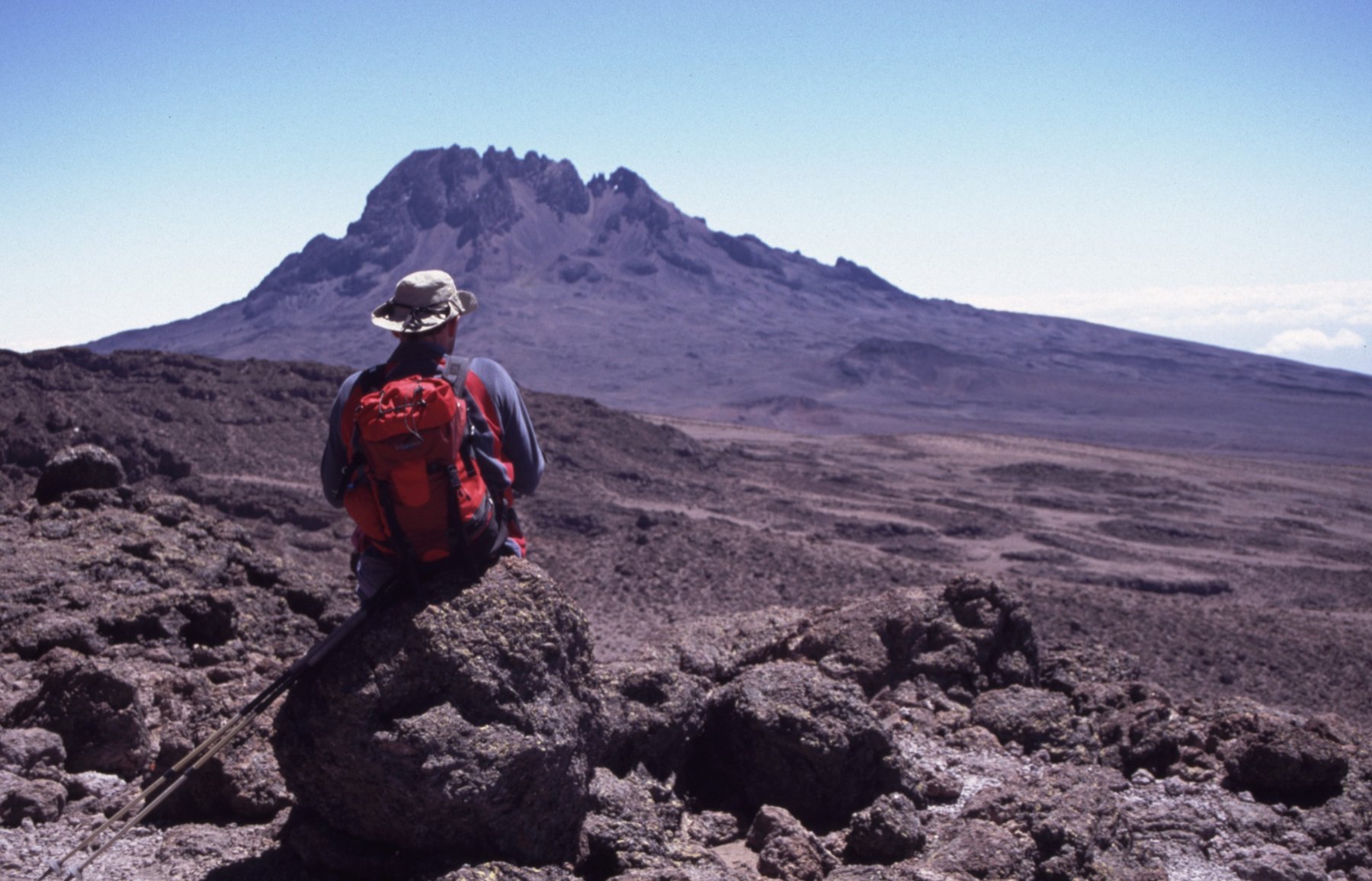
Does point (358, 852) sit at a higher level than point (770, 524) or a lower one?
higher

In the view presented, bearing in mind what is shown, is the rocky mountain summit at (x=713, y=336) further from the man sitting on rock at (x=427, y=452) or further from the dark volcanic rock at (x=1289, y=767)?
the man sitting on rock at (x=427, y=452)

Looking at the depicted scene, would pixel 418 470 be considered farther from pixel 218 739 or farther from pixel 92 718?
pixel 92 718

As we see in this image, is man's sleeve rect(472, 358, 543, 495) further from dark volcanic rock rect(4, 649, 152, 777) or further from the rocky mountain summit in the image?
the rocky mountain summit

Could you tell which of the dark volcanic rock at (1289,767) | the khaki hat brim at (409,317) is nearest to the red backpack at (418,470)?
the khaki hat brim at (409,317)

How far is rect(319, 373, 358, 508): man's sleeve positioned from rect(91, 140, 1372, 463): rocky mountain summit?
159 feet

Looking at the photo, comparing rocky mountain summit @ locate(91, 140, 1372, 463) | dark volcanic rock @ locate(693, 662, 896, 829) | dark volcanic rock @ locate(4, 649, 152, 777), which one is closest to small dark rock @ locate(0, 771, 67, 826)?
dark volcanic rock @ locate(4, 649, 152, 777)

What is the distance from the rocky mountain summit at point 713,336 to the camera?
58469 mm

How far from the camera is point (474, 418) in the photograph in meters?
3.11

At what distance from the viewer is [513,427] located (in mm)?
3223

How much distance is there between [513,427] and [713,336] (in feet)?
248

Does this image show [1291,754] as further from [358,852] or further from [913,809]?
[358,852]

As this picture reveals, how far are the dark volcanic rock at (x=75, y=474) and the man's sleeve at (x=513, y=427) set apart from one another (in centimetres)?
516

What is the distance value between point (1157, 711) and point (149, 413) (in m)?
18.3

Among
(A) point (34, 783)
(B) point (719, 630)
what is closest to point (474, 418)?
(A) point (34, 783)
